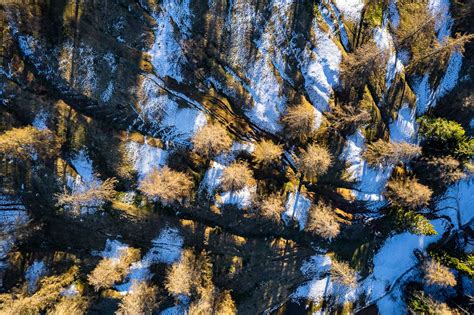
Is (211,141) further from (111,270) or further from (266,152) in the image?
(111,270)

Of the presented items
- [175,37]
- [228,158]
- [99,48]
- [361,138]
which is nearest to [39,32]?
[99,48]

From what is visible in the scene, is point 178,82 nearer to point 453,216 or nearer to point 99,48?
point 99,48

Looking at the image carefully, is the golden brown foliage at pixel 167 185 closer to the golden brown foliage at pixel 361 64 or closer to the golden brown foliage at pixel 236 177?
the golden brown foliage at pixel 236 177

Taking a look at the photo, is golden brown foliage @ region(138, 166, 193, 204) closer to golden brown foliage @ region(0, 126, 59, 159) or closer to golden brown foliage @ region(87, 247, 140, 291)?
golden brown foliage @ region(87, 247, 140, 291)

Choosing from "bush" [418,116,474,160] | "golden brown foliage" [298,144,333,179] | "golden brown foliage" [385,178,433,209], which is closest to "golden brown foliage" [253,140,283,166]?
"golden brown foliage" [298,144,333,179]

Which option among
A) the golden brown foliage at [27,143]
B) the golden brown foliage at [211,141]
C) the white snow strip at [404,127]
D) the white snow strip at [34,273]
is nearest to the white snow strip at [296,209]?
the golden brown foliage at [211,141]
